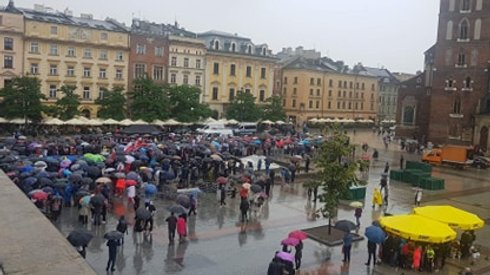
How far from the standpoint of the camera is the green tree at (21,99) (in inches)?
1981

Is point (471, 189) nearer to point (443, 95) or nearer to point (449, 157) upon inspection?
point (449, 157)

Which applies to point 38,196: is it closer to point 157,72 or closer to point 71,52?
point 71,52

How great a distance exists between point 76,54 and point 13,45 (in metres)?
6.96

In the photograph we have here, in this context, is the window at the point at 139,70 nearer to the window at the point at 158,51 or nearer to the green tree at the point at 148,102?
the window at the point at 158,51

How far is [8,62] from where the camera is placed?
5503cm

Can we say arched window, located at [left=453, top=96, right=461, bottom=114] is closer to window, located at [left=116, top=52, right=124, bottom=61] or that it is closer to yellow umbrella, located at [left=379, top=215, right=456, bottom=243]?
window, located at [left=116, top=52, right=124, bottom=61]

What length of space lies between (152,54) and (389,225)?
171 ft

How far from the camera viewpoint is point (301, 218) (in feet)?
82.2

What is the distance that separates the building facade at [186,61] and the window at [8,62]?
1972 centimetres

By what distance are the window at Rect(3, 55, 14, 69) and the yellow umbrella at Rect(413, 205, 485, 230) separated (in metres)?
48.5

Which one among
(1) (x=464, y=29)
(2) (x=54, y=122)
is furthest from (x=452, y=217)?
(1) (x=464, y=29)

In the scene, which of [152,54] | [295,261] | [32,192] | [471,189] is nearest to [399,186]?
[471,189]

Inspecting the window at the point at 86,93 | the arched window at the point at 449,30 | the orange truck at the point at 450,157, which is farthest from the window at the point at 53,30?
the arched window at the point at 449,30

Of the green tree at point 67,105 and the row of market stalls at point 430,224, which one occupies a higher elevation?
the green tree at point 67,105
